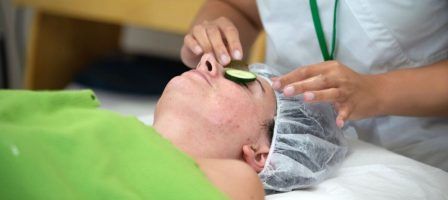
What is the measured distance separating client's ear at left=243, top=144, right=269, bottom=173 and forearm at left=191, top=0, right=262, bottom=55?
1.57 feet

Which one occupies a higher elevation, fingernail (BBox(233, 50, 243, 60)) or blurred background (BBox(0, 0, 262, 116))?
fingernail (BBox(233, 50, 243, 60))

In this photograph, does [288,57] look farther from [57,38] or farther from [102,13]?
[57,38]

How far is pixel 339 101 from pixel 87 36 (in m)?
1.97

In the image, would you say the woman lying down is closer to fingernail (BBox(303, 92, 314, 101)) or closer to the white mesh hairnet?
the white mesh hairnet

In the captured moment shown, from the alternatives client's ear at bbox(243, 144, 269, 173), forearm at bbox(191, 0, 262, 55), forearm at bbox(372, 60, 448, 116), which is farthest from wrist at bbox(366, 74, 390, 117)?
forearm at bbox(191, 0, 262, 55)

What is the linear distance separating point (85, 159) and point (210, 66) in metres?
0.39

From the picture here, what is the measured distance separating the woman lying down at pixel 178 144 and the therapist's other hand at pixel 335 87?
0.33ft

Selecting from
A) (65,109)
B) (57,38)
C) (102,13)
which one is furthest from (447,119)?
(57,38)

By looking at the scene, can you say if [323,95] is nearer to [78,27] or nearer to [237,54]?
[237,54]

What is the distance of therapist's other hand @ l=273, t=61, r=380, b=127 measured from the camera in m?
1.03

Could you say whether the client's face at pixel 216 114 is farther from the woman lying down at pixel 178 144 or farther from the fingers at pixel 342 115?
the fingers at pixel 342 115

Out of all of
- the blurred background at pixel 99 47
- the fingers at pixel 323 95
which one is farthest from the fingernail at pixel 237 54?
the blurred background at pixel 99 47

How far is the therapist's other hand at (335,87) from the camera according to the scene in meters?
1.03

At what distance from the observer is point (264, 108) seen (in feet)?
3.82
